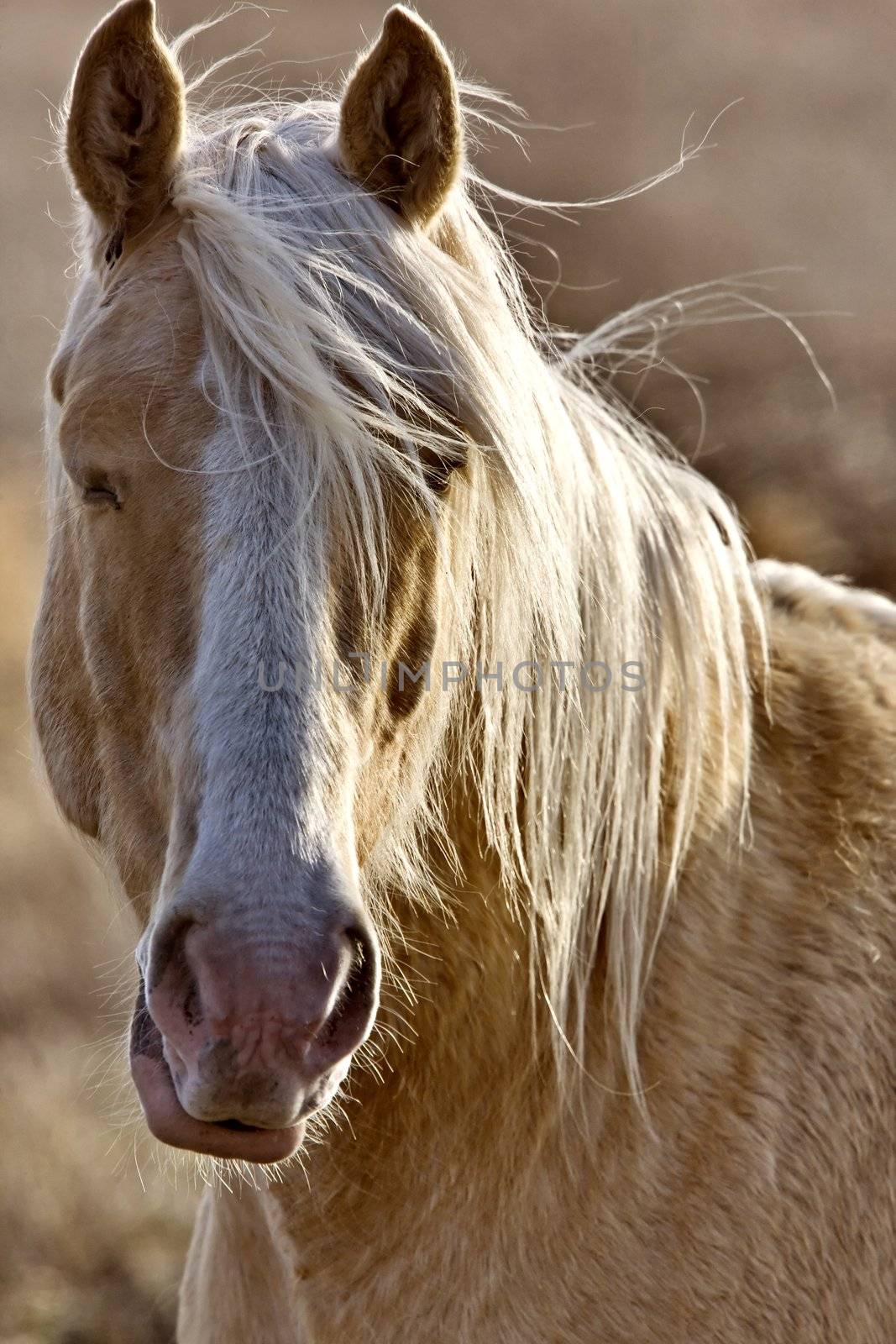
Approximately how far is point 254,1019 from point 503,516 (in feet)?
2.57

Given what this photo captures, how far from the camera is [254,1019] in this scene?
1.12 metres

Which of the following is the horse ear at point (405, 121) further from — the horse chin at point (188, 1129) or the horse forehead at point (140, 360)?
the horse chin at point (188, 1129)

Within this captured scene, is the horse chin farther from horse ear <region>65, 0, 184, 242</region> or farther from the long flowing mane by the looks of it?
horse ear <region>65, 0, 184, 242</region>

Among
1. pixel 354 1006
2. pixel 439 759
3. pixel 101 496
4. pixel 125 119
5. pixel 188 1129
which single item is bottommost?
pixel 188 1129

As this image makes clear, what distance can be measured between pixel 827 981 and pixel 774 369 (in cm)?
904

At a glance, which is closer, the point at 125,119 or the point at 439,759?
the point at 125,119

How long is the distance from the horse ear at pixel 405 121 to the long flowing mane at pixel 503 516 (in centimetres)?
5

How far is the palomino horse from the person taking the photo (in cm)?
129

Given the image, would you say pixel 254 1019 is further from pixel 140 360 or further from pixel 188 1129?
pixel 140 360

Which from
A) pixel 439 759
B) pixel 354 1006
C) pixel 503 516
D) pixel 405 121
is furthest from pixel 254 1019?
pixel 405 121

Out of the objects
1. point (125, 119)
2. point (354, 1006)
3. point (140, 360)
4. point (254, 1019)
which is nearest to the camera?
point (254, 1019)

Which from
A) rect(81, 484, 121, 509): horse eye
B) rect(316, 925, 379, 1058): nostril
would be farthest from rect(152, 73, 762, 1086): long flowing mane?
rect(316, 925, 379, 1058): nostril

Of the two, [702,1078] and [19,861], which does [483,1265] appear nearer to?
[702,1078]

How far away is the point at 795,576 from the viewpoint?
2.16 m
